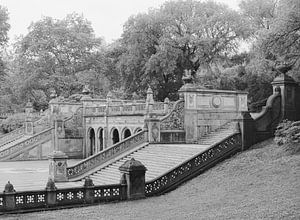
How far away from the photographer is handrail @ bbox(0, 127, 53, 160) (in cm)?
3538

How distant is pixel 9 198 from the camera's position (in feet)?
45.6

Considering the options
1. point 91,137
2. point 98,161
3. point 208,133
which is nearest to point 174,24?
point 91,137

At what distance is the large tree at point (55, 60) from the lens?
54.7 metres

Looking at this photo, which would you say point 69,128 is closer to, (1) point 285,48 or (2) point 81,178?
(2) point 81,178

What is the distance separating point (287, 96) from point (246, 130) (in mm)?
3254

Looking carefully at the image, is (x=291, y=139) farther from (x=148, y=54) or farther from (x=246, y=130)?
(x=148, y=54)

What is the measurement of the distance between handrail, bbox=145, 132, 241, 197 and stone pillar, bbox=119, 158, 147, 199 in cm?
37

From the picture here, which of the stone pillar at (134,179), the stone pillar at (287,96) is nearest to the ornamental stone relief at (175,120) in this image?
the stone pillar at (287,96)

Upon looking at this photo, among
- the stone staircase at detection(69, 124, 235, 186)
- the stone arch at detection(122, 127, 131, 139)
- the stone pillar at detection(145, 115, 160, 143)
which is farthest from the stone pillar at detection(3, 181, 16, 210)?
the stone arch at detection(122, 127, 131, 139)

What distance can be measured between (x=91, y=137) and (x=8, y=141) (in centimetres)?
827

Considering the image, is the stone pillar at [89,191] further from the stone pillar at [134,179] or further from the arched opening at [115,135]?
the arched opening at [115,135]

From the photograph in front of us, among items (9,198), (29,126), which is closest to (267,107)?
(9,198)

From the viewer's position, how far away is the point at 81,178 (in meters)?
21.9

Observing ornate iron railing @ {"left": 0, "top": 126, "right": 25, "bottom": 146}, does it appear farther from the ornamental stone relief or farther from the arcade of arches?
the ornamental stone relief
